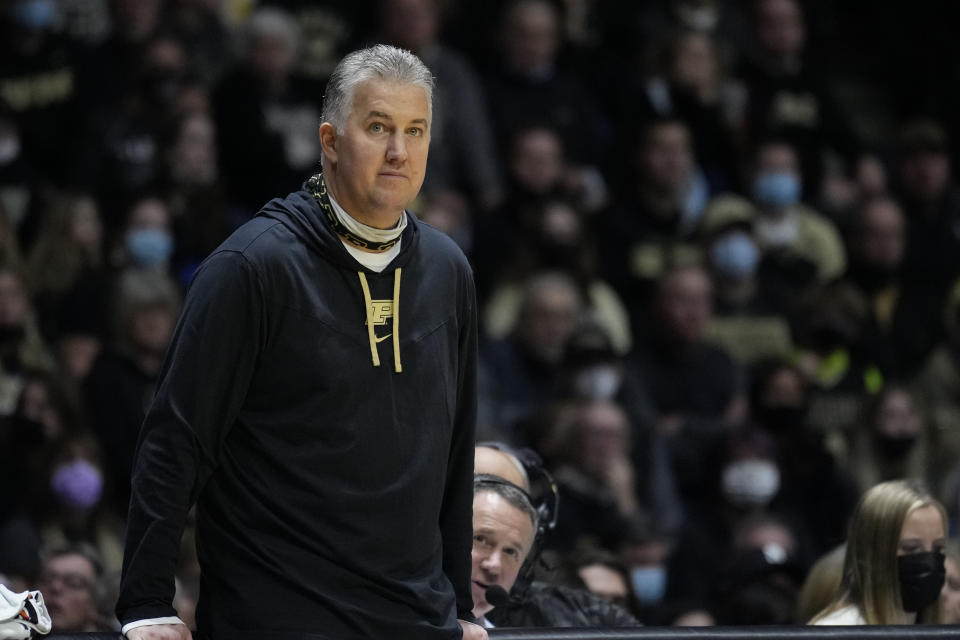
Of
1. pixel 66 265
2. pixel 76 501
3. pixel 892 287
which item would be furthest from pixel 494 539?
pixel 892 287

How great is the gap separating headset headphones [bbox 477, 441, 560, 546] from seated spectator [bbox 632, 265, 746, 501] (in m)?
3.50

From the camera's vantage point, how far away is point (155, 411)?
8.84ft

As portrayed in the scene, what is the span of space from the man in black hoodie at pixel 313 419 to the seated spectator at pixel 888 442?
5201 millimetres

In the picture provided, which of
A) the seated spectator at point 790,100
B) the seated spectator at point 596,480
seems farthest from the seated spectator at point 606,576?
the seated spectator at point 790,100

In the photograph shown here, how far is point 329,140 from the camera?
280 centimetres

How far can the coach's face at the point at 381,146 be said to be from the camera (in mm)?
2740

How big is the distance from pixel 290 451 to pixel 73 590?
264 cm

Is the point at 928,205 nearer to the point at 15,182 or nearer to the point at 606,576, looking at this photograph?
the point at 15,182

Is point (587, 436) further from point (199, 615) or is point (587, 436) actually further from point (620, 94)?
point (199, 615)

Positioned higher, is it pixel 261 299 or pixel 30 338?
pixel 261 299

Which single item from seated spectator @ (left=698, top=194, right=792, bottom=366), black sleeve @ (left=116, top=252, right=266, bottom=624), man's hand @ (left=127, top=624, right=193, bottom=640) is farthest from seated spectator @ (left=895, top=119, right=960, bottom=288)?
man's hand @ (left=127, top=624, right=193, bottom=640)

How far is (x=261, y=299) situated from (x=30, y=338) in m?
4.33

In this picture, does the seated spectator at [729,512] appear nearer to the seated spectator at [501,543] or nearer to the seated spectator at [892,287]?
the seated spectator at [892,287]

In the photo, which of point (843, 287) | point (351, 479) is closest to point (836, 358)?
point (843, 287)
